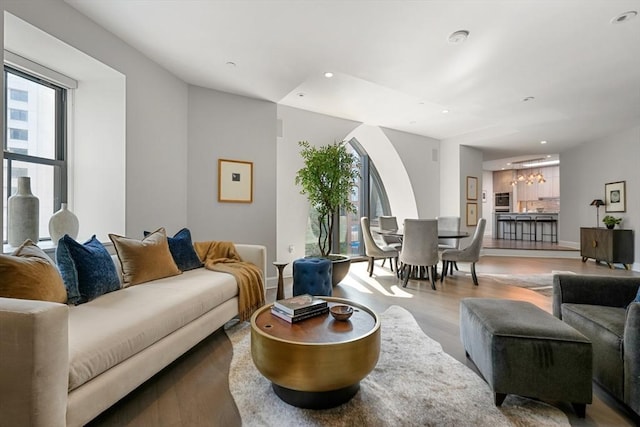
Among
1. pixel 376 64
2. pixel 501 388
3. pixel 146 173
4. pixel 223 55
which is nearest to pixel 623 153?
pixel 376 64

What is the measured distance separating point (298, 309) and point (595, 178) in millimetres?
8527

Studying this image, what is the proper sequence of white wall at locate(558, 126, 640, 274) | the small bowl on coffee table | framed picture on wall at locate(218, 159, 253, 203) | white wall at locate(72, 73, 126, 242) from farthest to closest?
white wall at locate(558, 126, 640, 274) → framed picture on wall at locate(218, 159, 253, 203) → white wall at locate(72, 73, 126, 242) → the small bowl on coffee table

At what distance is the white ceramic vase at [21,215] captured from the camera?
7.70ft

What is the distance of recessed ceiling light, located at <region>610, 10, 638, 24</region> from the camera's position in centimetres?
243

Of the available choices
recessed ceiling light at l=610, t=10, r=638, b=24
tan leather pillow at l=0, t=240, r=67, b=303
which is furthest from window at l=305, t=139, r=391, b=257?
tan leather pillow at l=0, t=240, r=67, b=303

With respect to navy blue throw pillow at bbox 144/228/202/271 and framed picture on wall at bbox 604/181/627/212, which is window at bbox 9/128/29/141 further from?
framed picture on wall at bbox 604/181/627/212

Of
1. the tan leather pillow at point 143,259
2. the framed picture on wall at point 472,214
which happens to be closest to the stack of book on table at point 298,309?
the tan leather pillow at point 143,259

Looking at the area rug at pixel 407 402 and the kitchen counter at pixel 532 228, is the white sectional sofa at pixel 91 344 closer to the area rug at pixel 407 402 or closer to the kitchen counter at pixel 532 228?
the area rug at pixel 407 402

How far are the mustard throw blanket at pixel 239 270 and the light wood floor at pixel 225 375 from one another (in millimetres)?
348

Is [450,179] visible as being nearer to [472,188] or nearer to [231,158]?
[472,188]

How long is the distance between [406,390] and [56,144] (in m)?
3.72

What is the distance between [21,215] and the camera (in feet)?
7.75

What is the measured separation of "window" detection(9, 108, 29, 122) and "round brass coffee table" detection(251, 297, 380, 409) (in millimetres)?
2765

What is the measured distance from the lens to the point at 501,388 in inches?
67.2
